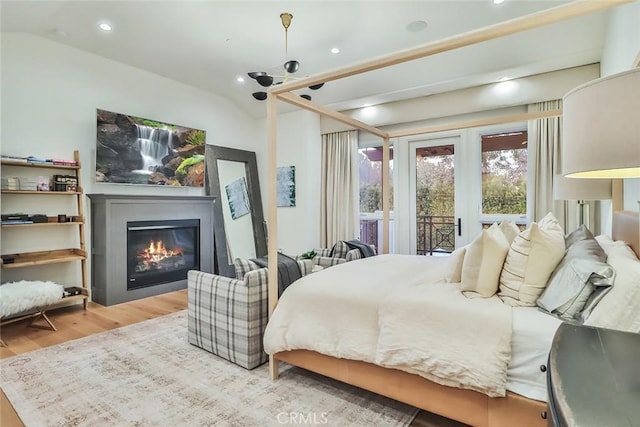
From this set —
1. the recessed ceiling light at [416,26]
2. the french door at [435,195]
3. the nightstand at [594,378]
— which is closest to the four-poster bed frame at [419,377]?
the nightstand at [594,378]

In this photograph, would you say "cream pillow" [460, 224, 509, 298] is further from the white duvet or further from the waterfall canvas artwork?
the waterfall canvas artwork

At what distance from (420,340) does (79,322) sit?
351 centimetres

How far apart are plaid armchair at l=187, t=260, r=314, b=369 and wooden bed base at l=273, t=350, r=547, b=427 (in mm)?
427

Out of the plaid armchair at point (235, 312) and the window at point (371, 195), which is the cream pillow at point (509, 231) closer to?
the plaid armchair at point (235, 312)

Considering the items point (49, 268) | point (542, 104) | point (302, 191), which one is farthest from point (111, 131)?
point (542, 104)

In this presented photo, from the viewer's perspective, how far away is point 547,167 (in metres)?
4.04

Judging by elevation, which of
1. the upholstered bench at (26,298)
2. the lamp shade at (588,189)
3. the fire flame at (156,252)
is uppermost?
the lamp shade at (588,189)

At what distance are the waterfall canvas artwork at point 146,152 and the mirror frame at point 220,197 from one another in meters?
0.29

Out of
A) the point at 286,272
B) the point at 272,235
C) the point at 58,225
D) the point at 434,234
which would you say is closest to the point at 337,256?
the point at 286,272

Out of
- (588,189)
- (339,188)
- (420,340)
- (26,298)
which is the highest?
(339,188)

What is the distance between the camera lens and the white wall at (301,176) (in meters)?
5.70

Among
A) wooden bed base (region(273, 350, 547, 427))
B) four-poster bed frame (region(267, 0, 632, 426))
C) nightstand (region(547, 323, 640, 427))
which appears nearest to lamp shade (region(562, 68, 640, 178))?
nightstand (region(547, 323, 640, 427))

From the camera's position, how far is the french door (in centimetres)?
484

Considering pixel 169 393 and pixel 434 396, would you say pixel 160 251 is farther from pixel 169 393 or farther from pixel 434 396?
pixel 434 396
